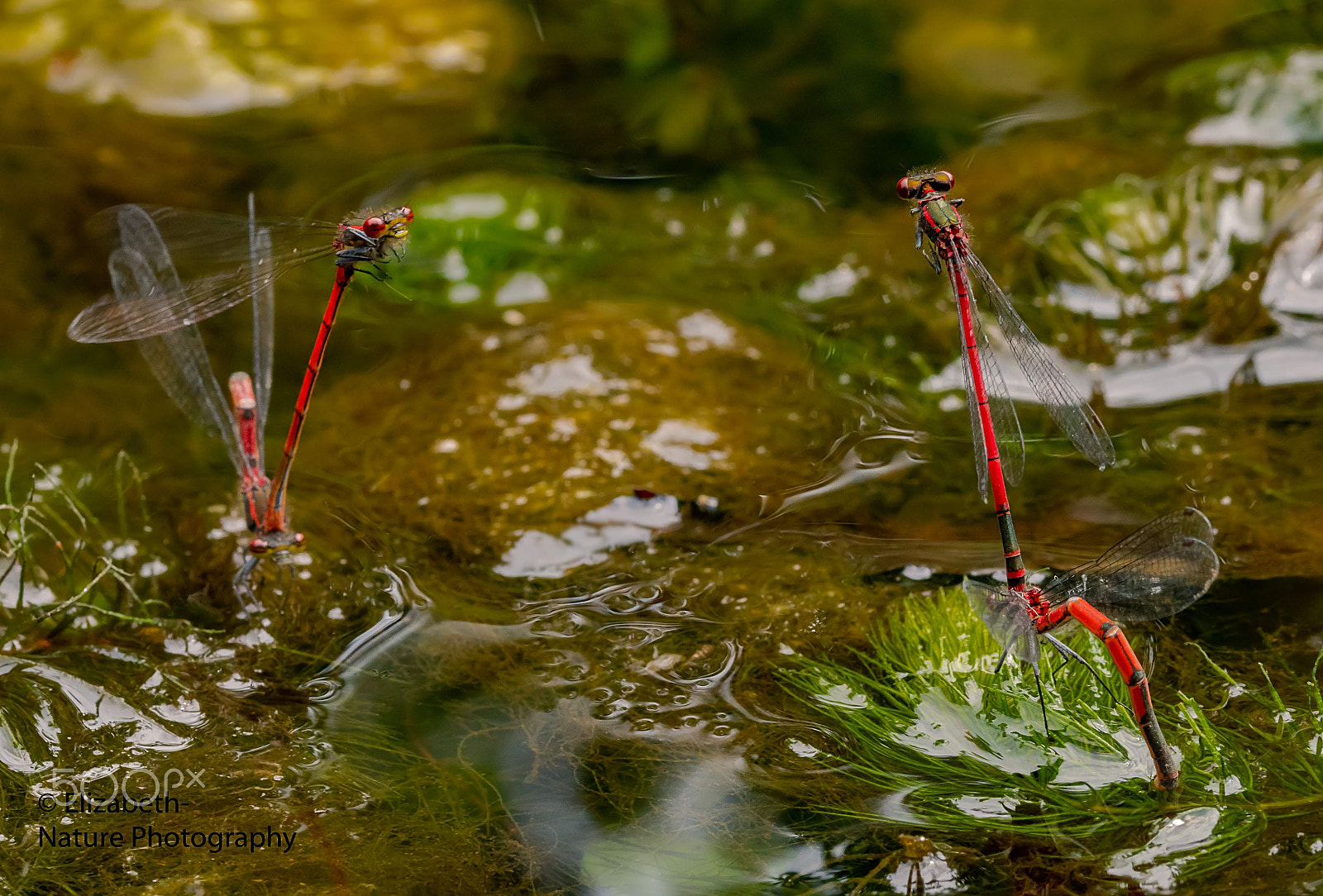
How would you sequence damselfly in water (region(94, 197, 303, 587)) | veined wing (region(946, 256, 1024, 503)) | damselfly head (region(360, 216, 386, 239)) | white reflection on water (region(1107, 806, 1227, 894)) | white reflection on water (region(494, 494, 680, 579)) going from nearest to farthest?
1. white reflection on water (region(1107, 806, 1227, 894))
2. damselfly head (region(360, 216, 386, 239))
3. veined wing (region(946, 256, 1024, 503))
4. damselfly in water (region(94, 197, 303, 587))
5. white reflection on water (region(494, 494, 680, 579))

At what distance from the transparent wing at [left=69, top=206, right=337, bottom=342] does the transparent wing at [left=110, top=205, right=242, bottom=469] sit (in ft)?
0.09

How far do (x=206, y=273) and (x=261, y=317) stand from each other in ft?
1.11

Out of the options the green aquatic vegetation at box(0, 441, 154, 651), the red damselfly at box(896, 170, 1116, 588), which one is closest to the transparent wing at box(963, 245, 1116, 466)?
the red damselfly at box(896, 170, 1116, 588)

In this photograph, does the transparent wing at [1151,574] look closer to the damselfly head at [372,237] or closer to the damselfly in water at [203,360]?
the damselfly head at [372,237]

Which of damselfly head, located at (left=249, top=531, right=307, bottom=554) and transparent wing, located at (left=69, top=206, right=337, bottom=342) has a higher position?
transparent wing, located at (left=69, top=206, right=337, bottom=342)

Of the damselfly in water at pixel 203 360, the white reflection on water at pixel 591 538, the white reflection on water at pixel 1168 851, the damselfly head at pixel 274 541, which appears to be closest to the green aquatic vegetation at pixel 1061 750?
the white reflection on water at pixel 1168 851

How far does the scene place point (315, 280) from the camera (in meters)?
3.71

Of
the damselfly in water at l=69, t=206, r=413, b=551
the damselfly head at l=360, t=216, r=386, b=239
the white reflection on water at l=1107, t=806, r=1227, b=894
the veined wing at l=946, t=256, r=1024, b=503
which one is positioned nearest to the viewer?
the white reflection on water at l=1107, t=806, r=1227, b=894

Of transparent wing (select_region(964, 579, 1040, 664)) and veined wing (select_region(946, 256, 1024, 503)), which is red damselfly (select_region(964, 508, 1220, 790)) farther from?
veined wing (select_region(946, 256, 1024, 503))

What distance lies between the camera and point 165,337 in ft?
8.84

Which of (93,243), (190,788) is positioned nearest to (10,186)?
(93,243)

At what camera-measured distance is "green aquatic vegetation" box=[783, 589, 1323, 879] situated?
1.92 meters

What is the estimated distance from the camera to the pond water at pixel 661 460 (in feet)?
6.56

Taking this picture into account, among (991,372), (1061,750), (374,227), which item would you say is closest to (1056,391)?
(991,372)
